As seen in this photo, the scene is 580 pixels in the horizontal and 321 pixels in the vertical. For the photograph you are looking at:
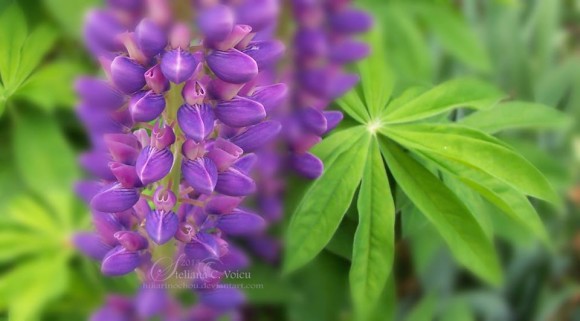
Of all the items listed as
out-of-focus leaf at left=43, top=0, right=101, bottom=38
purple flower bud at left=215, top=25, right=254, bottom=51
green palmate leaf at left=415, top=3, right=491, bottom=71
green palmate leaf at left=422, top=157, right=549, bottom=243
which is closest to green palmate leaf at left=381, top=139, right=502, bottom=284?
green palmate leaf at left=422, top=157, right=549, bottom=243

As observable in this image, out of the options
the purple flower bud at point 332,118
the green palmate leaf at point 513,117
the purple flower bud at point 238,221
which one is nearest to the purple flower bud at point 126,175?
the purple flower bud at point 238,221

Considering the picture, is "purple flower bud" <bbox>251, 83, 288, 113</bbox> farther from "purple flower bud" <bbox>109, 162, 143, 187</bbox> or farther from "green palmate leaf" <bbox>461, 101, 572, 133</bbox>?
"green palmate leaf" <bbox>461, 101, 572, 133</bbox>

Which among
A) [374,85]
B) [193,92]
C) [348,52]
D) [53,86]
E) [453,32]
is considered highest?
[453,32]

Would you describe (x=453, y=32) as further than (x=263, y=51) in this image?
Yes

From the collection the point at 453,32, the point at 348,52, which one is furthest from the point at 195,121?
the point at 453,32

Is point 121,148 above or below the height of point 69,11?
below

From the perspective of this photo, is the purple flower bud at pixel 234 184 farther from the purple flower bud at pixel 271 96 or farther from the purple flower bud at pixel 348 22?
the purple flower bud at pixel 348 22

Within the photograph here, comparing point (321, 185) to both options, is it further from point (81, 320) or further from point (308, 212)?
point (81, 320)

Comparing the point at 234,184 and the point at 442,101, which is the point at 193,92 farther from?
the point at 442,101
